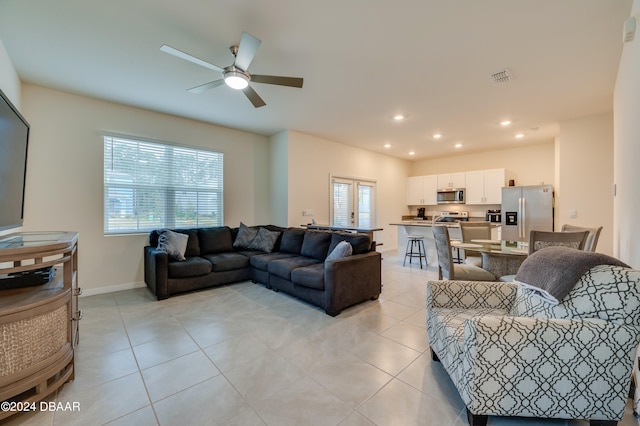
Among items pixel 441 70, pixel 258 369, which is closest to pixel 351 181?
pixel 441 70

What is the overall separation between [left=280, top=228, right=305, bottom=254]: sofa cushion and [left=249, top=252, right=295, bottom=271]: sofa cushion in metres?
0.12

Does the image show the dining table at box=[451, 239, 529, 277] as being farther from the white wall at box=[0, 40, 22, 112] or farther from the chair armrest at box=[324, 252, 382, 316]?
the white wall at box=[0, 40, 22, 112]

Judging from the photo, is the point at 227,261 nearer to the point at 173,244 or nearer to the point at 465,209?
the point at 173,244

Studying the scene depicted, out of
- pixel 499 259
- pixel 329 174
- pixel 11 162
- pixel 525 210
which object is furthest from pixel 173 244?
pixel 525 210

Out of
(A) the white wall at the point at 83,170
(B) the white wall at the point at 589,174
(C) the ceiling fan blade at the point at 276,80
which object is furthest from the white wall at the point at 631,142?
(A) the white wall at the point at 83,170

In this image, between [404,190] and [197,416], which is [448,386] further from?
[404,190]

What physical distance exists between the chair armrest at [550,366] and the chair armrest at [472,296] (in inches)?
25.2

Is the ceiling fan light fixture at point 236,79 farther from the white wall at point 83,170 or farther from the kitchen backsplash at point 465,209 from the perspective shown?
the kitchen backsplash at point 465,209

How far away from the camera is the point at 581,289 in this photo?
4.84ft

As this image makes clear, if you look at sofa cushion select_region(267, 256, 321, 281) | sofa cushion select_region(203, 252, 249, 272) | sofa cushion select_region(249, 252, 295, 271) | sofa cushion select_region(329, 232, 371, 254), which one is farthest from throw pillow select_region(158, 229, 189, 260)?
sofa cushion select_region(329, 232, 371, 254)

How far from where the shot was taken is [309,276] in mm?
3270

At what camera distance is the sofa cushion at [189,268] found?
3658mm

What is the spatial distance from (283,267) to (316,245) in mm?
669

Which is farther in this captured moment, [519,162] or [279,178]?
[519,162]
